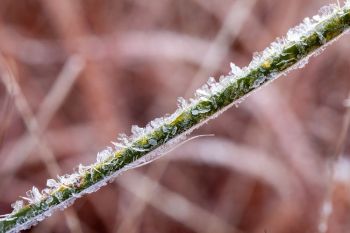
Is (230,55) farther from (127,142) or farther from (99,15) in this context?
(127,142)

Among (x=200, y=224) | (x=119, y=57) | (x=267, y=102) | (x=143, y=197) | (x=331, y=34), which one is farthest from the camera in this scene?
(x=119, y=57)

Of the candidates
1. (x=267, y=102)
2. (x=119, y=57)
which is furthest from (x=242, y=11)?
(x=119, y=57)

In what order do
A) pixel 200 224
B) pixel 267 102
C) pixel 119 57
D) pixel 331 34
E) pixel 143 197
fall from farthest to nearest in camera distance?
pixel 119 57 < pixel 267 102 < pixel 200 224 < pixel 143 197 < pixel 331 34

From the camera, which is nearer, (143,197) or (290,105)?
(143,197)

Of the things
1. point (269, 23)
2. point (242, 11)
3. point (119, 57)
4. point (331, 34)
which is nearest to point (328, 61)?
point (269, 23)

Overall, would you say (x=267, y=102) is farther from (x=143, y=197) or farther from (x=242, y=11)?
(x=143, y=197)

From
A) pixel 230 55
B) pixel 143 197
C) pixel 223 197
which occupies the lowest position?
pixel 143 197

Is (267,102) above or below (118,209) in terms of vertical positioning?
above
